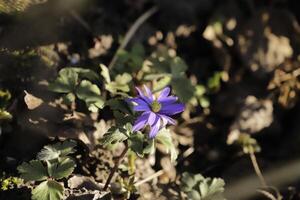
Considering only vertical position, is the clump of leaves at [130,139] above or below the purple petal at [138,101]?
below

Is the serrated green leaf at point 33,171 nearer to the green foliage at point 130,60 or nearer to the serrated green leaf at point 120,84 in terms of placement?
the serrated green leaf at point 120,84

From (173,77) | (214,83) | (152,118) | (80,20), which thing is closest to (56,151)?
(152,118)

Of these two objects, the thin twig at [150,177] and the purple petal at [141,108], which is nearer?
the purple petal at [141,108]

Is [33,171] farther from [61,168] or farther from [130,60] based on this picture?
[130,60]

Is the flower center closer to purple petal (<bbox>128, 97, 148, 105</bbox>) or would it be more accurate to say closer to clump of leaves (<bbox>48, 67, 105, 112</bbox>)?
purple petal (<bbox>128, 97, 148, 105</bbox>)

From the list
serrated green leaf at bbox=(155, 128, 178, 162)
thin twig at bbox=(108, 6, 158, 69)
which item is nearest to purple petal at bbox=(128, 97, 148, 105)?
serrated green leaf at bbox=(155, 128, 178, 162)

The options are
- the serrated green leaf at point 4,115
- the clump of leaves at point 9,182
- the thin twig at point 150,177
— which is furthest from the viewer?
the thin twig at point 150,177

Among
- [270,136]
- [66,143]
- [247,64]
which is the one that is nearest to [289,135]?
[270,136]

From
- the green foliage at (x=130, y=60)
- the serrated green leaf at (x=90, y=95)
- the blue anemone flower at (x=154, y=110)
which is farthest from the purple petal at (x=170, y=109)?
the green foliage at (x=130, y=60)
